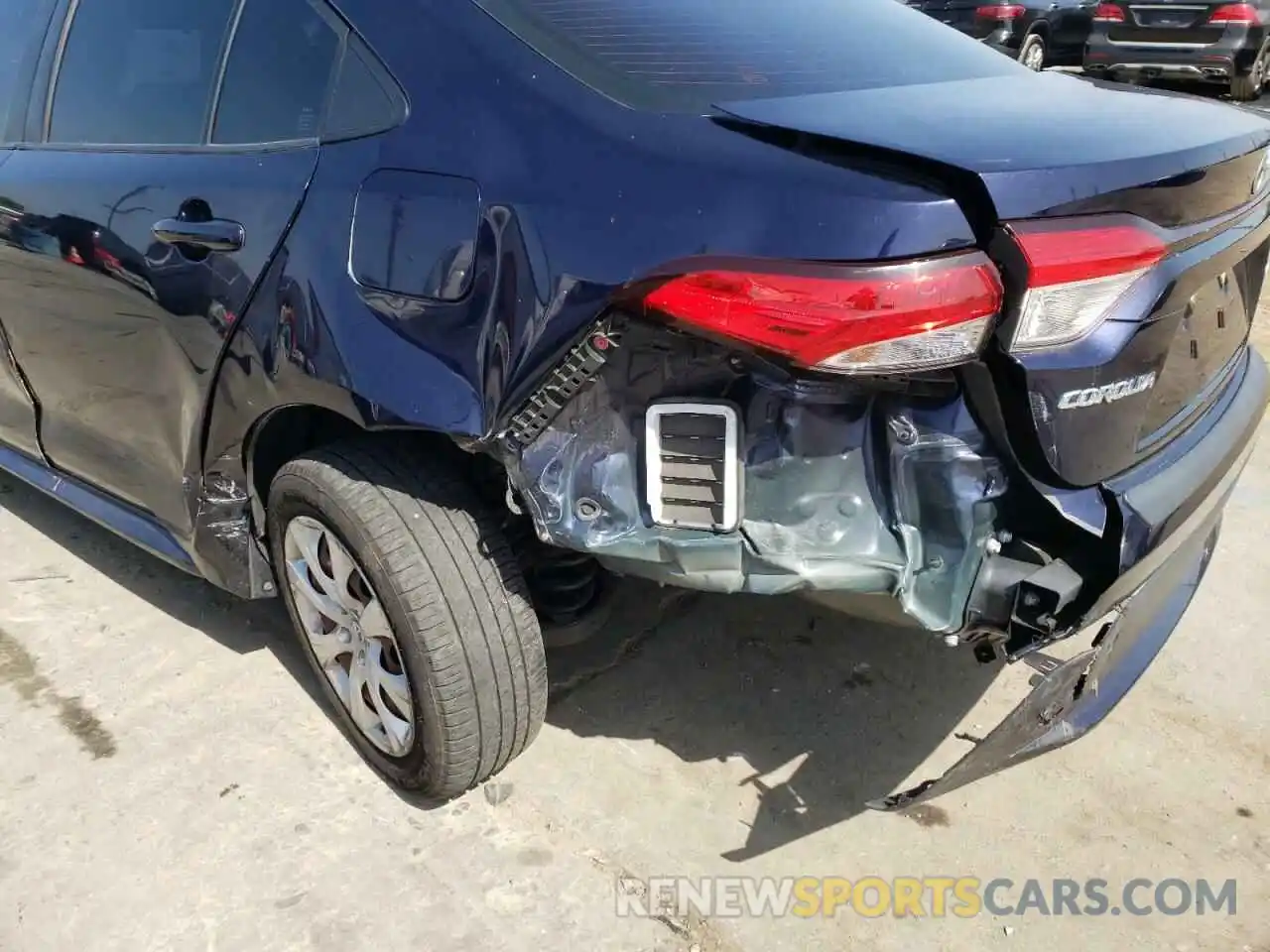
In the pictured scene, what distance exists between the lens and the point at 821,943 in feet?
6.54

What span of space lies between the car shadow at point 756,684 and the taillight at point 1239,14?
951 centimetres

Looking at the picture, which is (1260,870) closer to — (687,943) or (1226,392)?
(1226,392)

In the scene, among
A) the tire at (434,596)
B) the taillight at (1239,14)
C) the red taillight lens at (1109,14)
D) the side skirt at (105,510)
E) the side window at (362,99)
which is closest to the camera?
the side window at (362,99)

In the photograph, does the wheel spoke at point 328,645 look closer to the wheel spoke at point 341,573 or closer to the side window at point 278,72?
the wheel spoke at point 341,573

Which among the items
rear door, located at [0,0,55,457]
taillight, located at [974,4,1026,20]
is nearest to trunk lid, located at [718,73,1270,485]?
rear door, located at [0,0,55,457]

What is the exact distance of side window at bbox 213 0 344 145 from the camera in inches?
80.9

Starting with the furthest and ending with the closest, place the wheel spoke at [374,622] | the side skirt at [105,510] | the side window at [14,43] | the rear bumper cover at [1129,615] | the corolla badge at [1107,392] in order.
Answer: the side window at [14,43] → the side skirt at [105,510] → the wheel spoke at [374,622] → the rear bumper cover at [1129,615] → the corolla badge at [1107,392]

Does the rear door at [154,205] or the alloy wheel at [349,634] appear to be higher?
the rear door at [154,205]

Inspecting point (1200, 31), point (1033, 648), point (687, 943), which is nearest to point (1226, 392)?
point (1033, 648)

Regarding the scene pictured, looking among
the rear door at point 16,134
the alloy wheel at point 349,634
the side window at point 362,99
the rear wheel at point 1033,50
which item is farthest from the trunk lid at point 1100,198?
the rear wheel at point 1033,50

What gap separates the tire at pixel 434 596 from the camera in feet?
6.61

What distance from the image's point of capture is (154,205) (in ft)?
7.50

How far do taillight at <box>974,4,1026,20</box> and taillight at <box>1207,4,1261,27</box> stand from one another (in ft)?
6.50

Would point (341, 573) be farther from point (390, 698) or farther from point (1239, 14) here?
point (1239, 14)
